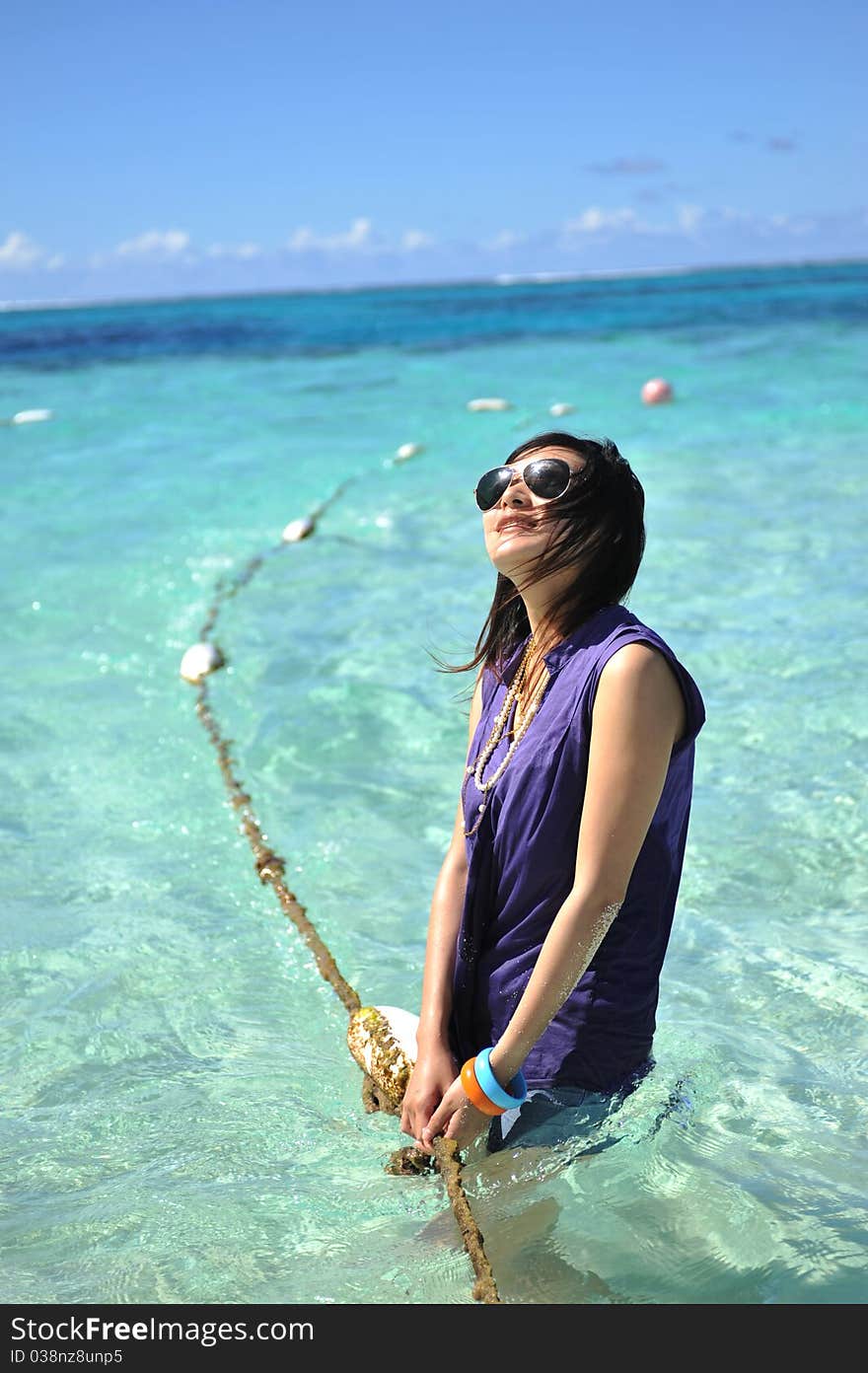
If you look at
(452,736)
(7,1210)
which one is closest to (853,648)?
(452,736)

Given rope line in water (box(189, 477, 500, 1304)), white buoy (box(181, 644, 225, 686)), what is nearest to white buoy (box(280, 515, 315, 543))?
rope line in water (box(189, 477, 500, 1304))

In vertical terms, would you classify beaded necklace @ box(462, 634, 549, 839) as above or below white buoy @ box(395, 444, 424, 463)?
above

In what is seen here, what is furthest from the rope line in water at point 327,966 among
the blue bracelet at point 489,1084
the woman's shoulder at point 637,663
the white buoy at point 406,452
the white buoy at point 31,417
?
the white buoy at point 31,417

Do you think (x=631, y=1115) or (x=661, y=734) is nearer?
(x=661, y=734)

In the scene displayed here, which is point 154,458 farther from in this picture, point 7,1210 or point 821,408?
point 7,1210

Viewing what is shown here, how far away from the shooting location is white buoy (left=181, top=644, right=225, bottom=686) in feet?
23.1

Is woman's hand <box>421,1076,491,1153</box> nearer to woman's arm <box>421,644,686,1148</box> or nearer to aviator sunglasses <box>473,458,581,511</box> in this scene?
woman's arm <box>421,644,686,1148</box>

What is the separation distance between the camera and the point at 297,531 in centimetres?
1058

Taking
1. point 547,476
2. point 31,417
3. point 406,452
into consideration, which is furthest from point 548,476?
point 31,417

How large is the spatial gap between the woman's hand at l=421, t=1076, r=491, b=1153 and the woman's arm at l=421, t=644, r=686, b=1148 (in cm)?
15

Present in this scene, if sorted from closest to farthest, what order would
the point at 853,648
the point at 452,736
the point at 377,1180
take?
the point at 377,1180 < the point at 452,736 < the point at 853,648

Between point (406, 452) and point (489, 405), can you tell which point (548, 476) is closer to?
point (406, 452)

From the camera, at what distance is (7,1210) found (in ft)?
9.39
